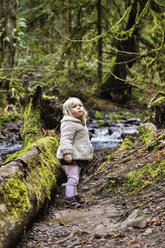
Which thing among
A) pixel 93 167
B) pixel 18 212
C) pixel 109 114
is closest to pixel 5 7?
pixel 109 114

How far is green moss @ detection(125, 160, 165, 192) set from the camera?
11.6ft

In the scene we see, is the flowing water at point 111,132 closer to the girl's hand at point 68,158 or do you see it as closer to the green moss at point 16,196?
the girl's hand at point 68,158

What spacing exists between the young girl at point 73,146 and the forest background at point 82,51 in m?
7.75

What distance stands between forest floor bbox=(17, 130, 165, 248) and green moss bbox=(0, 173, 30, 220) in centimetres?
26

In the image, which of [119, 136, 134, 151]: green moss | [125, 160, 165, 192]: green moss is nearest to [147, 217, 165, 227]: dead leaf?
[125, 160, 165, 192]: green moss

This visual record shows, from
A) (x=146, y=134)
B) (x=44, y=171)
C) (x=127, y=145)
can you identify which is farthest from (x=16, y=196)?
(x=146, y=134)

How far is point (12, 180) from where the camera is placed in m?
2.76

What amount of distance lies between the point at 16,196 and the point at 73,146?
173cm

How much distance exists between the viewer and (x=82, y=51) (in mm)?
15281

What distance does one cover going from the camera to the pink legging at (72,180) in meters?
3.98

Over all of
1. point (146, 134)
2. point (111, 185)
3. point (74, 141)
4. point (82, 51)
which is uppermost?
point (82, 51)

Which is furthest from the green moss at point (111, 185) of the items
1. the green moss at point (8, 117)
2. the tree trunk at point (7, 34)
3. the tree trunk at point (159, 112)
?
the tree trunk at point (7, 34)

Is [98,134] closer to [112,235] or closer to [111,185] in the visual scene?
[111,185]

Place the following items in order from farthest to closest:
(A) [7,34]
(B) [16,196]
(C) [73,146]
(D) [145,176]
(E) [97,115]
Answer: (E) [97,115]
(A) [7,34]
(C) [73,146]
(D) [145,176]
(B) [16,196]
